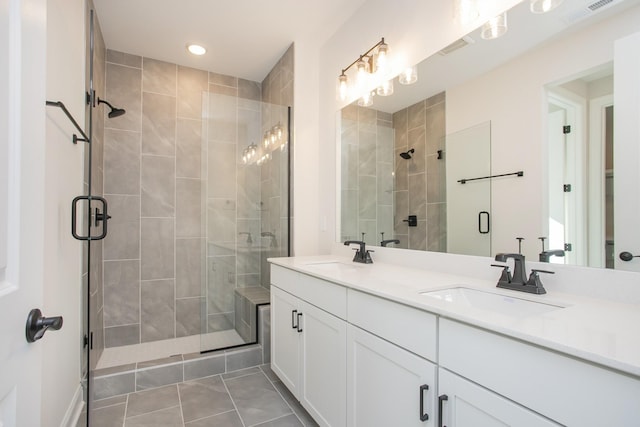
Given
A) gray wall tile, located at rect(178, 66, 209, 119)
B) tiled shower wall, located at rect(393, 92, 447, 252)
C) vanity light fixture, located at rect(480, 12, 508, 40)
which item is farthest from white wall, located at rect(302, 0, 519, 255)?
gray wall tile, located at rect(178, 66, 209, 119)

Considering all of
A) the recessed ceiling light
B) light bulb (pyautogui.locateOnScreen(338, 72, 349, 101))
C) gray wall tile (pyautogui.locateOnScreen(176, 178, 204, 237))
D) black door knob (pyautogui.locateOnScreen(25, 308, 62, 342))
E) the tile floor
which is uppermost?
the recessed ceiling light

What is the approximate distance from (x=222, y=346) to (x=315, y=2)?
2677 millimetres

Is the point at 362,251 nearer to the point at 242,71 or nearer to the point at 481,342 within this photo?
the point at 481,342

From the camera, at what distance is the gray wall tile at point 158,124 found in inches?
115

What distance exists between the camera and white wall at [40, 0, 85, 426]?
1.35 m

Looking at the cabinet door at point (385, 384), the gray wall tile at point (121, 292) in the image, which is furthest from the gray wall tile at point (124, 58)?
the cabinet door at point (385, 384)

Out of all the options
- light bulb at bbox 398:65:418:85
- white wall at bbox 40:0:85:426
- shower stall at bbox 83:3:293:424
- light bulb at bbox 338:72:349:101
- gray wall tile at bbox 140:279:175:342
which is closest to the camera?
white wall at bbox 40:0:85:426

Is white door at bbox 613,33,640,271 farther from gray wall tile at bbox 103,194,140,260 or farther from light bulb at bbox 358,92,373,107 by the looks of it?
gray wall tile at bbox 103,194,140,260

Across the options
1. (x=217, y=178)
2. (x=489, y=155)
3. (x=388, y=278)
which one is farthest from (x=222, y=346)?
(x=489, y=155)

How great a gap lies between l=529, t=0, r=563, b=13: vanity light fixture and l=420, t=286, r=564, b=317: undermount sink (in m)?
1.11

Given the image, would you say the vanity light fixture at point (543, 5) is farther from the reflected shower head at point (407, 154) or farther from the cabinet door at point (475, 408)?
the cabinet door at point (475, 408)

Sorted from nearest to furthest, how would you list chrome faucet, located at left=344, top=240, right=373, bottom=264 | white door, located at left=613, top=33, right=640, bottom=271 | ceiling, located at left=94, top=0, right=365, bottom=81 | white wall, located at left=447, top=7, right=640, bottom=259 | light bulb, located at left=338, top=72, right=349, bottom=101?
white door, located at left=613, top=33, right=640, bottom=271 → white wall, located at left=447, top=7, right=640, bottom=259 → chrome faucet, located at left=344, top=240, right=373, bottom=264 → ceiling, located at left=94, top=0, right=365, bottom=81 → light bulb, located at left=338, top=72, right=349, bottom=101

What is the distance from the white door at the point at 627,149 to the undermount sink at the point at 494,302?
284 mm

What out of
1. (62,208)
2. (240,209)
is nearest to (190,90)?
(240,209)
